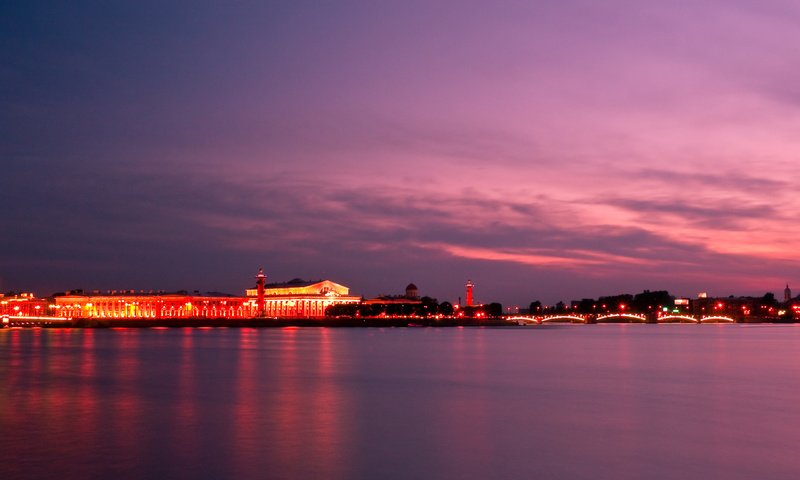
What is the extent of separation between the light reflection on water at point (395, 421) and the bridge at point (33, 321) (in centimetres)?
9372

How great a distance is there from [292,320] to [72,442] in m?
117

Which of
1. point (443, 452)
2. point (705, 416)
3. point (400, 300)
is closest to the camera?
point (443, 452)

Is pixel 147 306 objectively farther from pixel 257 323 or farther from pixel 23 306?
pixel 23 306

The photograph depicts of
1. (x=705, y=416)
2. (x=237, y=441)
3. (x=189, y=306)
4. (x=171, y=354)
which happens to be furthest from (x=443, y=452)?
(x=189, y=306)

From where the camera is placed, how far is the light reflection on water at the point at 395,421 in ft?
48.7

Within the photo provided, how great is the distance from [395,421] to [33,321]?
123323mm

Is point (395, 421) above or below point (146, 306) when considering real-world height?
below

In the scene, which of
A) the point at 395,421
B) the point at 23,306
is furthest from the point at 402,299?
the point at 395,421

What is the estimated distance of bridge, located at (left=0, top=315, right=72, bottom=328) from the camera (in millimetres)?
126812

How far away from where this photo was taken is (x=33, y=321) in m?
130

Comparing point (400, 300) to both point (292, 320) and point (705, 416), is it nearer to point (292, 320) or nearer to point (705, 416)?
point (292, 320)

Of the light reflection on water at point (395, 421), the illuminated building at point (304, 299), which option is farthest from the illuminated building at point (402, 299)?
the light reflection on water at point (395, 421)

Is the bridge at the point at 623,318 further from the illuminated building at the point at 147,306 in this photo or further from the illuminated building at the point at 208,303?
the illuminated building at the point at 147,306

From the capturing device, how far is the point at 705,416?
2189 centimetres
